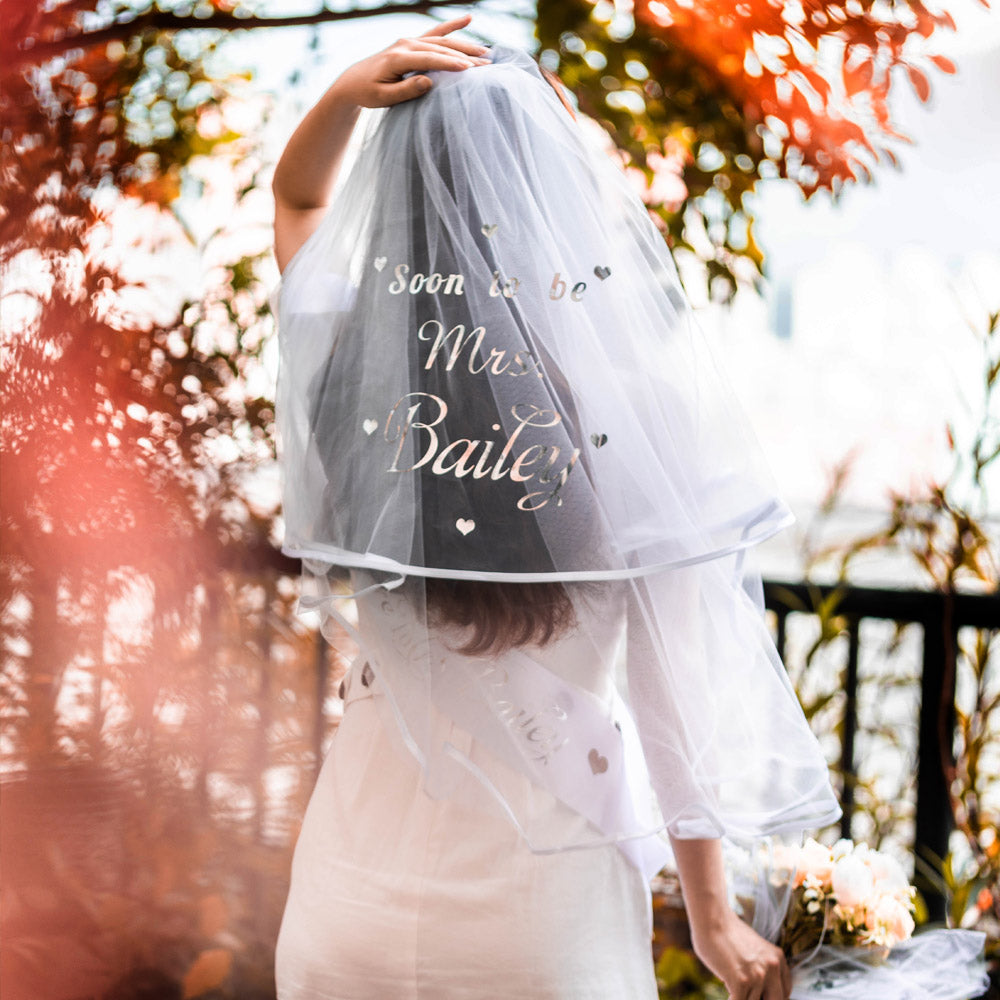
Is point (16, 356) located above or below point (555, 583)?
above

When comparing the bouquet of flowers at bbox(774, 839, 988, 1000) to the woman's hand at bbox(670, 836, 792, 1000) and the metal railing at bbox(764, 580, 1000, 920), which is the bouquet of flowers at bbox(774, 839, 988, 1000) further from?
the metal railing at bbox(764, 580, 1000, 920)

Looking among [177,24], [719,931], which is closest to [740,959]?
[719,931]

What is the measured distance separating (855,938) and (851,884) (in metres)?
0.07

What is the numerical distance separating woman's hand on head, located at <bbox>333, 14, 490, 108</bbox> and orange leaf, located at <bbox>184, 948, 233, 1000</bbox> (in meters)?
1.73

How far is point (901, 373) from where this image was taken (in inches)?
243

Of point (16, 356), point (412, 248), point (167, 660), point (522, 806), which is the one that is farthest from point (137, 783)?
point (412, 248)

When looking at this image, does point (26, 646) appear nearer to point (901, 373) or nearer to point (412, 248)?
point (412, 248)

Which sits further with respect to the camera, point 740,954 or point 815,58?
point 815,58

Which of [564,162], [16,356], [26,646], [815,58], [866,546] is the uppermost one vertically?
[815,58]

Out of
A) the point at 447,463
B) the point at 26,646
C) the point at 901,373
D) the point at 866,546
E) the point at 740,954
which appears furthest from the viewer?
the point at 901,373

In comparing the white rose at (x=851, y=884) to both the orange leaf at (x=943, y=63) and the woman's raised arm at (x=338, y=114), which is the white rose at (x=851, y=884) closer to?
the woman's raised arm at (x=338, y=114)

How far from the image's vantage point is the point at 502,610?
0.87 m

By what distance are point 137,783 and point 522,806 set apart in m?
1.36

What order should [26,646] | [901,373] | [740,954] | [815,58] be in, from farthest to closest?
[901,373] → [26,646] → [815,58] → [740,954]
